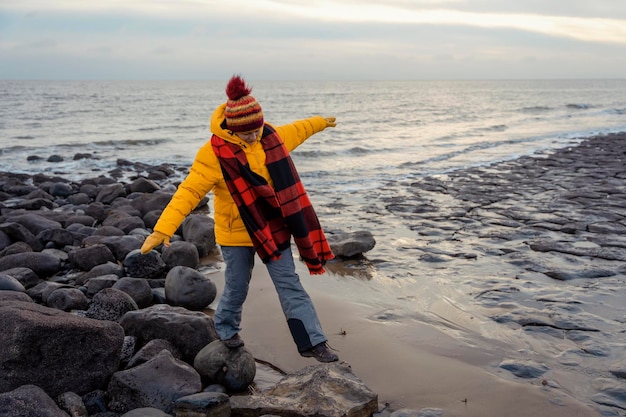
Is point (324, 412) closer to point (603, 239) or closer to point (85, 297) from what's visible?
point (85, 297)

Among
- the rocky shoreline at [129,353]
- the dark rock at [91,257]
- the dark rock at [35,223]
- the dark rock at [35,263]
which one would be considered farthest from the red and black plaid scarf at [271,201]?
the dark rock at [35,223]

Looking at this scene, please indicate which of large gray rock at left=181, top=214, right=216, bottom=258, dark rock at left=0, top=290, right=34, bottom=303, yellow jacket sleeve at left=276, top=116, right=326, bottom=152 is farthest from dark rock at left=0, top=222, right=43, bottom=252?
yellow jacket sleeve at left=276, top=116, right=326, bottom=152

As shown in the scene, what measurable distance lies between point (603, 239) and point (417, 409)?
508 cm

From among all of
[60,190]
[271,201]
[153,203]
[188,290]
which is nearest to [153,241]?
[271,201]

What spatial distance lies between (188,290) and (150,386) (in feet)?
6.05

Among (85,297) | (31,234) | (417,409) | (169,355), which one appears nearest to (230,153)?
(169,355)

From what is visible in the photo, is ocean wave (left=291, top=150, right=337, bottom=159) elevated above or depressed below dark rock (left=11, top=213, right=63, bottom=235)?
below

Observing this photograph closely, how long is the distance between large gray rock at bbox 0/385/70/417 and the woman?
3.41 ft

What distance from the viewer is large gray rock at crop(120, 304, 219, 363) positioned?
430 centimetres

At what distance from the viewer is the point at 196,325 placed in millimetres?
4363

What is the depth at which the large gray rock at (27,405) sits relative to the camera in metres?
2.89

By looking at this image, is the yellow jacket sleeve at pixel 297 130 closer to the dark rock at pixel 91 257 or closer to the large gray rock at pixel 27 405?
the large gray rock at pixel 27 405

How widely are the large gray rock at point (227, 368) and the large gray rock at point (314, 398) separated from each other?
14.1 inches

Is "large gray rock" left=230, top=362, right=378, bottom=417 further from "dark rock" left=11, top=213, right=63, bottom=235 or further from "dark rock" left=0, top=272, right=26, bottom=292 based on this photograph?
"dark rock" left=11, top=213, right=63, bottom=235
